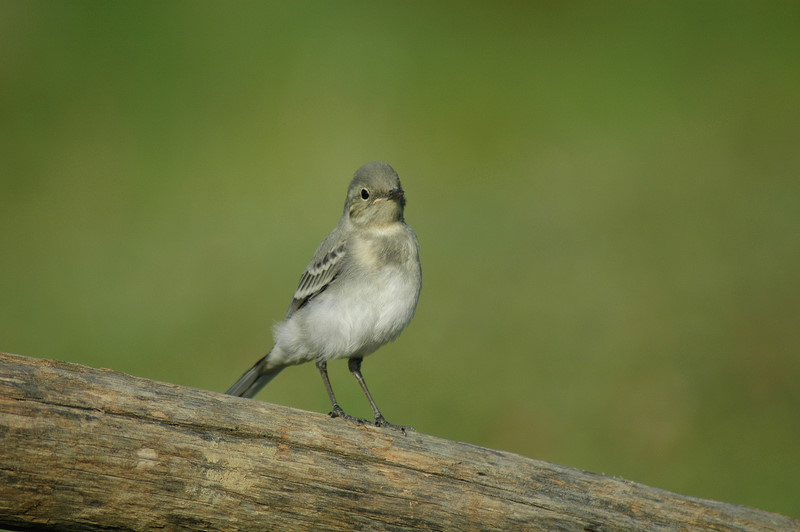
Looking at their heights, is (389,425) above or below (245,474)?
above

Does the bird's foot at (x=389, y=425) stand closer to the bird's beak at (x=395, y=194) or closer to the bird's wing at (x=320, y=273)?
the bird's wing at (x=320, y=273)

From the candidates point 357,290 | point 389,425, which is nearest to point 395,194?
point 357,290

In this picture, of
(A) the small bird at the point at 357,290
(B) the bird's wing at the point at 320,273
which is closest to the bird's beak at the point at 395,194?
(A) the small bird at the point at 357,290

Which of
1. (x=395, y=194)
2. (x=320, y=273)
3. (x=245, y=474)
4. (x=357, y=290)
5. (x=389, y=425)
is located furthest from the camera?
(x=320, y=273)

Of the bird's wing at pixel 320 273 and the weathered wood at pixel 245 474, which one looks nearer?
the weathered wood at pixel 245 474

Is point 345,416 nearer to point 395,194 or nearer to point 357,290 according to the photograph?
point 357,290

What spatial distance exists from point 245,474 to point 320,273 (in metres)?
2.05

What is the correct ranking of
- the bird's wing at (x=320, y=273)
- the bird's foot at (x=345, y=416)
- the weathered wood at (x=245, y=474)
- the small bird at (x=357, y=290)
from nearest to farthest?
the weathered wood at (x=245, y=474) → the bird's foot at (x=345, y=416) → the small bird at (x=357, y=290) → the bird's wing at (x=320, y=273)

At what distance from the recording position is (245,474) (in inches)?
134

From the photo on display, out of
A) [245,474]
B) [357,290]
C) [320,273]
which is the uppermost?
[320,273]

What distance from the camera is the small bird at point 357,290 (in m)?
4.78

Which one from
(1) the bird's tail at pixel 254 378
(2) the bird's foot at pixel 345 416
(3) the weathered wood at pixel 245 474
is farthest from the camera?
(1) the bird's tail at pixel 254 378

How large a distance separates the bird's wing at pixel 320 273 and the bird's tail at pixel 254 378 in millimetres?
462

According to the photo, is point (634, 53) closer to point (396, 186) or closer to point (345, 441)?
point (396, 186)
